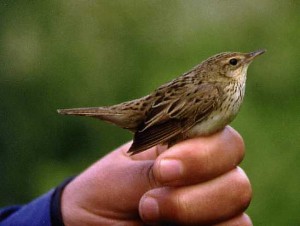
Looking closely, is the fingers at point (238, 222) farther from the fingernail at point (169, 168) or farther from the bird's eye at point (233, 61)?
the bird's eye at point (233, 61)

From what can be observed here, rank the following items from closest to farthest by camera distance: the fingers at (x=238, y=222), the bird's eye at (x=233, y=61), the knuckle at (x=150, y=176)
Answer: the fingers at (x=238, y=222)
the knuckle at (x=150, y=176)
the bird's eye at (x=233, y=61)

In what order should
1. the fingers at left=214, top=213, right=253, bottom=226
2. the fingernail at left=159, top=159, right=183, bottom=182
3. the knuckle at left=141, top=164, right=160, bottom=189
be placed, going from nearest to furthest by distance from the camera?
the fingernail at left=159, top=159, right=183, bottom=182, the fingers at left=214, top=213, right=253, bottom=226, the knuckle at left=141, top=164, right=160, bottom=189

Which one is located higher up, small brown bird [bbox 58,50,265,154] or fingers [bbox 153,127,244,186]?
small brown bird [bbox 58,50,265,154]

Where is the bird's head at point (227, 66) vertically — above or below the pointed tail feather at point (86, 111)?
above

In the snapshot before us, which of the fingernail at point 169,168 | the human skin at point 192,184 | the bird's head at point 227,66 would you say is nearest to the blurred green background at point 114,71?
the bird's head at point 227,66

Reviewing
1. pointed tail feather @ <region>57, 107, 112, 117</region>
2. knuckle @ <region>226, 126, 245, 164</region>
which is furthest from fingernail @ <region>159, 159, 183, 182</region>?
pointed tail feather @ <region>57, 107, 112, 117</region>

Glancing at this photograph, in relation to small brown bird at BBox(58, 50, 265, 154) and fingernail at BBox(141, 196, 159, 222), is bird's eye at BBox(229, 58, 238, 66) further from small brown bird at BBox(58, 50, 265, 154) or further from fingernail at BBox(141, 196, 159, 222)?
fingernail at BBox(141, 196, 159, 222)

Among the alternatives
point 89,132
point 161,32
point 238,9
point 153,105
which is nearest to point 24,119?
point 89,132

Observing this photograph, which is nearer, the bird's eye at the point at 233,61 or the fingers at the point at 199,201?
the fingers at the point at 199,201

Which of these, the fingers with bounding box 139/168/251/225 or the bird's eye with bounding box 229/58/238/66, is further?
the bird's eye with bounding box 229/58/238/66
